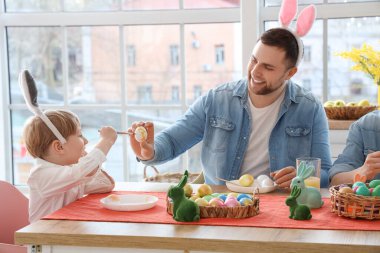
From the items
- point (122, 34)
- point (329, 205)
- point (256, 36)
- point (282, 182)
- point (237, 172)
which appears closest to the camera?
point (329, 205)

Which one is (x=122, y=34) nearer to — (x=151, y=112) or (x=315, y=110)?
(x=151, y=112)

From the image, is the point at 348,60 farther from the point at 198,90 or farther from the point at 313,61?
the point at 198,90

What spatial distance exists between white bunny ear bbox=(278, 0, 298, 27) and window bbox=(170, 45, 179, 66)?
122 cm

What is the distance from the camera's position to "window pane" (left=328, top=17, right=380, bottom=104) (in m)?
3.63

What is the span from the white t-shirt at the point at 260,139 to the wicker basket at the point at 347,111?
731 millimetres

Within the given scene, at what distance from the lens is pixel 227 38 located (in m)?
3.79

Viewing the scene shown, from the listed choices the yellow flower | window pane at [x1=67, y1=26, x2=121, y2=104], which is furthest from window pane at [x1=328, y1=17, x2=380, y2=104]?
window pane at [x1=67, y1=26, x2=121, y2=104]

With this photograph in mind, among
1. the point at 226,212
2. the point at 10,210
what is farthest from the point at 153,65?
the point at 226,212

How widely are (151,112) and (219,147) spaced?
4.15ft

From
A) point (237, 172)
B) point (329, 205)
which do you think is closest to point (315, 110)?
point (237, 172)

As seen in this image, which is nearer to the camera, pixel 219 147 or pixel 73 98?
pixel 219 147

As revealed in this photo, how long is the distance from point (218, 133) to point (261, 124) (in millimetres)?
180

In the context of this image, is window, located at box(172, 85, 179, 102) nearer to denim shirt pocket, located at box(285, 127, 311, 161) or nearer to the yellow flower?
the yellow flower

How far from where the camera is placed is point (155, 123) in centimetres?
394
